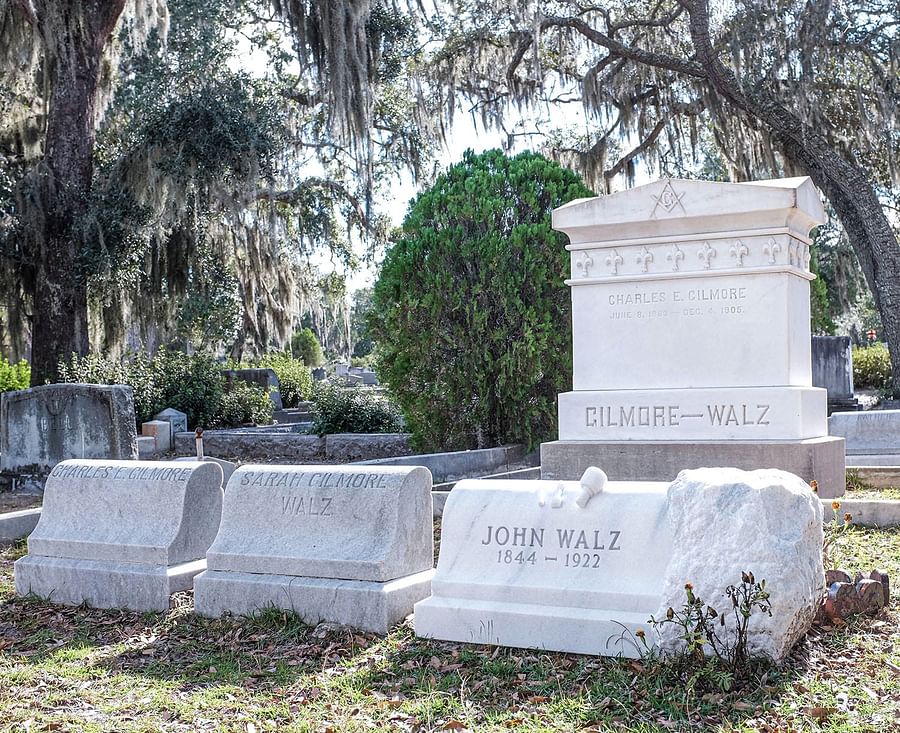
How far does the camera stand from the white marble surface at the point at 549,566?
4180 millimetres

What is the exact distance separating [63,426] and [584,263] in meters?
6.06

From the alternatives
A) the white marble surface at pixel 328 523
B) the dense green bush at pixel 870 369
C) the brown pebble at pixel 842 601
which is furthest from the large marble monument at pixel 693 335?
the dense green bush at pixel 870 369

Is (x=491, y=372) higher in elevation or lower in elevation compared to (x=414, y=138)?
lower

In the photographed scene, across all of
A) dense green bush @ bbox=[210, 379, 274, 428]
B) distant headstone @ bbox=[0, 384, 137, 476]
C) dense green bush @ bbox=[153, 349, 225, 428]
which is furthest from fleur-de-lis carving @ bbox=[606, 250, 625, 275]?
dense green bush @ bbox=[210, 379, 274, 428]

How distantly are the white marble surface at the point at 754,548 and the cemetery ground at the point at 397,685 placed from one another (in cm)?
18

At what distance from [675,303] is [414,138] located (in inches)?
503

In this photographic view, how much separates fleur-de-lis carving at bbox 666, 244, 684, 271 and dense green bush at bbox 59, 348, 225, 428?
9886 mm

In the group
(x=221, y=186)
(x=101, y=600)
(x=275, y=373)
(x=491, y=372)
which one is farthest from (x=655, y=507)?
(x=275, y=373)

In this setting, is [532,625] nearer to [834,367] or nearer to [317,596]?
[317,596]

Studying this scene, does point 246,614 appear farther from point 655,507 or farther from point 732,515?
point 732,515

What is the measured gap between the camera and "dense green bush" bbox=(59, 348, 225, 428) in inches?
622

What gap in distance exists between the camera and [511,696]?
3789 millimetres

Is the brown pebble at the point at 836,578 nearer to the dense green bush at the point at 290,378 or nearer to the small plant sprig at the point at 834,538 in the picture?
the small plant sprig at the point at 834,538

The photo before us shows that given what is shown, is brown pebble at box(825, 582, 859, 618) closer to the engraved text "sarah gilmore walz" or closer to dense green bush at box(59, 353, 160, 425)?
the engraved text "sarah gilmore walz"
